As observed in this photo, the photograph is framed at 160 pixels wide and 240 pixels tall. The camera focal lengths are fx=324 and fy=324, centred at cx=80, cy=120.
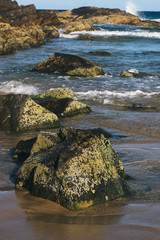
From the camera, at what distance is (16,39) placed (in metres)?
25.2

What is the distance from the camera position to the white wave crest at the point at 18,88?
10539 mm

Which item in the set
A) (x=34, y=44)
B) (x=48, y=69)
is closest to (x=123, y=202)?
(x=48, y=69)

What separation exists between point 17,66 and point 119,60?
230 inches

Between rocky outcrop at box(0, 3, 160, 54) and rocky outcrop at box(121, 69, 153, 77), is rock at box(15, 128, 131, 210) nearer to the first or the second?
rocky outcrop at box(121, 69, 153, 77)

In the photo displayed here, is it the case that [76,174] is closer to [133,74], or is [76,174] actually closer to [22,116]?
[22,116]

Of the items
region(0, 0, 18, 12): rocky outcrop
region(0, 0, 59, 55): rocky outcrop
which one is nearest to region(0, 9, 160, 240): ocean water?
region(0, 0, 59, 55): rocky outcrop

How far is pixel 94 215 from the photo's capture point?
3.09m

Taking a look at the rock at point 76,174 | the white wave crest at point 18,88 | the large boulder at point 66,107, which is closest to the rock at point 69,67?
the white wave crest at point 18,88

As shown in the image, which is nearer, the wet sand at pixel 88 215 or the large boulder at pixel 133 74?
the wet sand at pixel 88 215

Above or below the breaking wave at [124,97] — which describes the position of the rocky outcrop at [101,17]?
above

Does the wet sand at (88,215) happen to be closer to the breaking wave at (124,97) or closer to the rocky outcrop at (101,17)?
the breaking wave at (124,97)

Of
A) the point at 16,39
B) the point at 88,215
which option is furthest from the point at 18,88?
the point at 16,39

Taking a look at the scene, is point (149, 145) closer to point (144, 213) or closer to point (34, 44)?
point (144, 213)

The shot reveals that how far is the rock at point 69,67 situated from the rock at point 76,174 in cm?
Answer: 992
